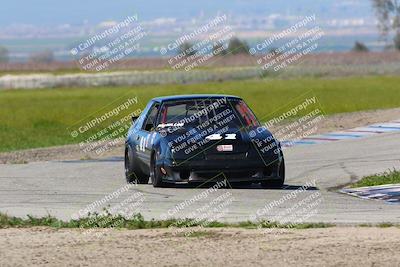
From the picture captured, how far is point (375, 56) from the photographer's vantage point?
387 ft

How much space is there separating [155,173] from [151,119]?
1.32m

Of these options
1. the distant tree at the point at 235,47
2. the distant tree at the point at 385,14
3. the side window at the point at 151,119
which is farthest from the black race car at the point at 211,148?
the distant tree at the point at 235,47

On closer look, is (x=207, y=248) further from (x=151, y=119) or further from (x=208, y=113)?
(x=151, y=119)

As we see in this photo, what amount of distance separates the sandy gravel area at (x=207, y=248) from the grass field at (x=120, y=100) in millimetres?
18415

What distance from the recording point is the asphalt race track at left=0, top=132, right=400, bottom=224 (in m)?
15.2

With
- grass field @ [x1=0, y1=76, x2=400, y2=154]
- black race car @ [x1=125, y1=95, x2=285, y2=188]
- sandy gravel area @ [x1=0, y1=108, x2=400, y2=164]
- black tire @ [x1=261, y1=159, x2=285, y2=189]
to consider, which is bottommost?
grass field @ [x1=0, y1=76, x2=400, y2=154]

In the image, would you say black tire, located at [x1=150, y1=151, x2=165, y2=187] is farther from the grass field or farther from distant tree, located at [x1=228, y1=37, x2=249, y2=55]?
distant tree, located at [x1=228, y1=37, x2=249, y2=55]

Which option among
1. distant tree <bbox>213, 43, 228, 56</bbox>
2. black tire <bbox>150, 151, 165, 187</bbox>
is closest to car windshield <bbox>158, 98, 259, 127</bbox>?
black tire <bbox>150, 151, 165, 187</bbox>

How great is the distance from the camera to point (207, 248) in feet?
39.7

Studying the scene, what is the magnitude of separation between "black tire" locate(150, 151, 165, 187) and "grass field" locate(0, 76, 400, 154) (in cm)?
1272

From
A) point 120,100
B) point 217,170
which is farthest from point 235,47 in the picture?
point 217,170

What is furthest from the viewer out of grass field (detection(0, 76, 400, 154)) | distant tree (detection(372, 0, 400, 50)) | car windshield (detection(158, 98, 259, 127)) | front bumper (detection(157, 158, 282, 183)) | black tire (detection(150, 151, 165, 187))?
distant tree (detection(372, 0, 400, 50))

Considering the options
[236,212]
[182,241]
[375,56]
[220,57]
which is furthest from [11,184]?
[220,57]

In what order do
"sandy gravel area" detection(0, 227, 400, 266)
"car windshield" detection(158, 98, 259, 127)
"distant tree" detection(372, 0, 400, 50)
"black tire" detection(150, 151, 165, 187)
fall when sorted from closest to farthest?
1. "sandy gravel area" detection(0, 227, 400, 266)
2. "black tire" detection(150, 151, 165, 187)
3. "car windshield" detection(158, 98, 259, 127)
4. "distant tree" detection(372, 0, 400, 50)
